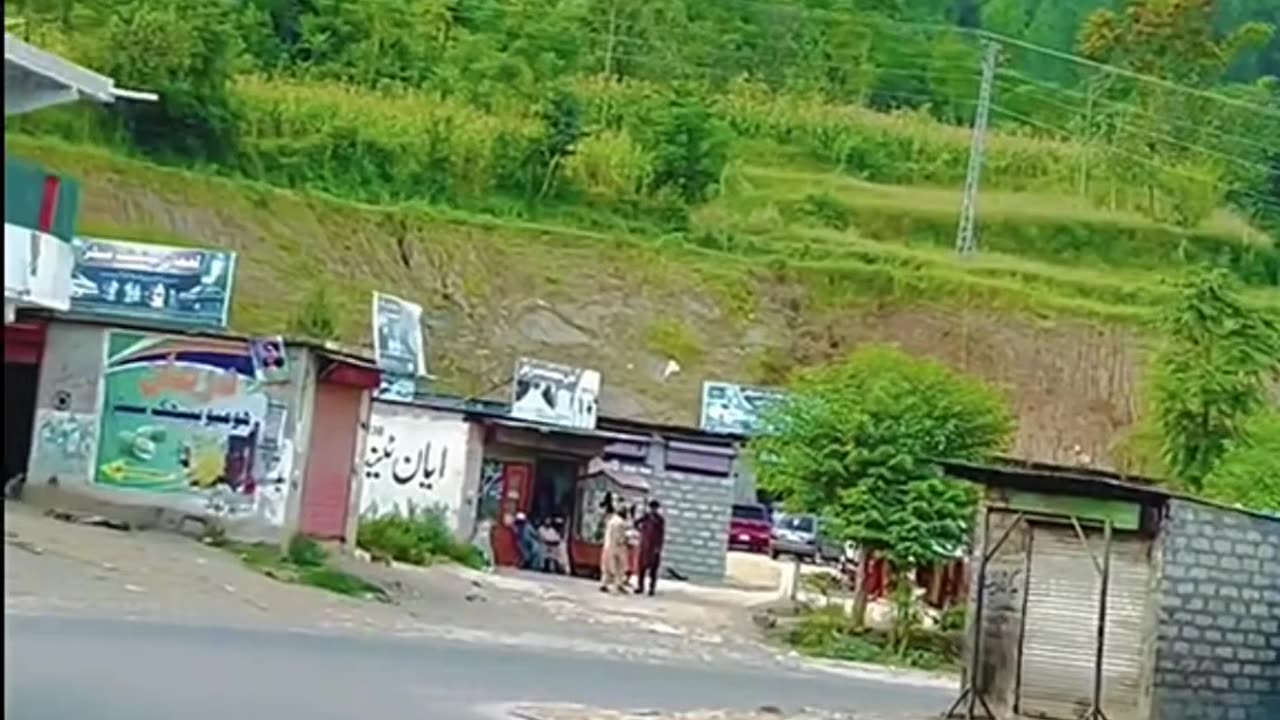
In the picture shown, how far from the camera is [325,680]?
625 inches

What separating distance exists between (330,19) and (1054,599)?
6107 centimetres

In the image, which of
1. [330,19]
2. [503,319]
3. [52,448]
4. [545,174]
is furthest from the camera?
[330,19]

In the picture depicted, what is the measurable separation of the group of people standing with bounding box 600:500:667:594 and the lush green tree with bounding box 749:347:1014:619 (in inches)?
143

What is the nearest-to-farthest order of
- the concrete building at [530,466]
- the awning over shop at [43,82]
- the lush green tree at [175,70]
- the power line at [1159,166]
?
the awning over shop at [43,82] < the concrete building at [530,466] < the lush green tree at [175,70] < the power line at [1159,166]

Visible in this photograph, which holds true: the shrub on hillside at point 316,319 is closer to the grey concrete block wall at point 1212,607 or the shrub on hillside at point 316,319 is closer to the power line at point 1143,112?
the power line at point 1143,112

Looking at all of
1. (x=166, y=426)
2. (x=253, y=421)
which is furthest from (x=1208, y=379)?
(x=166, y=426)

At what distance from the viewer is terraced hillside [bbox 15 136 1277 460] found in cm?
5750

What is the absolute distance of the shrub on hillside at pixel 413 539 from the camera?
33.6 m

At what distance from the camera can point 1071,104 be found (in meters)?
81.4

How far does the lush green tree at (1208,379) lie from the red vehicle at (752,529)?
11697 millimetres

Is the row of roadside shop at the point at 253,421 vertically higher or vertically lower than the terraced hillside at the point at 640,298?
lower

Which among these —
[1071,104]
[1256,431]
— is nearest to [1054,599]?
[1256,431]

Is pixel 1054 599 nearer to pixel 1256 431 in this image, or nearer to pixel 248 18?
pixel 1256 431

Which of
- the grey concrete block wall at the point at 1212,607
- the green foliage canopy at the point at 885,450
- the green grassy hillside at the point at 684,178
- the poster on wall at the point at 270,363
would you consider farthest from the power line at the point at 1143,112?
the grey concrete block wall at the point at 1212,607
